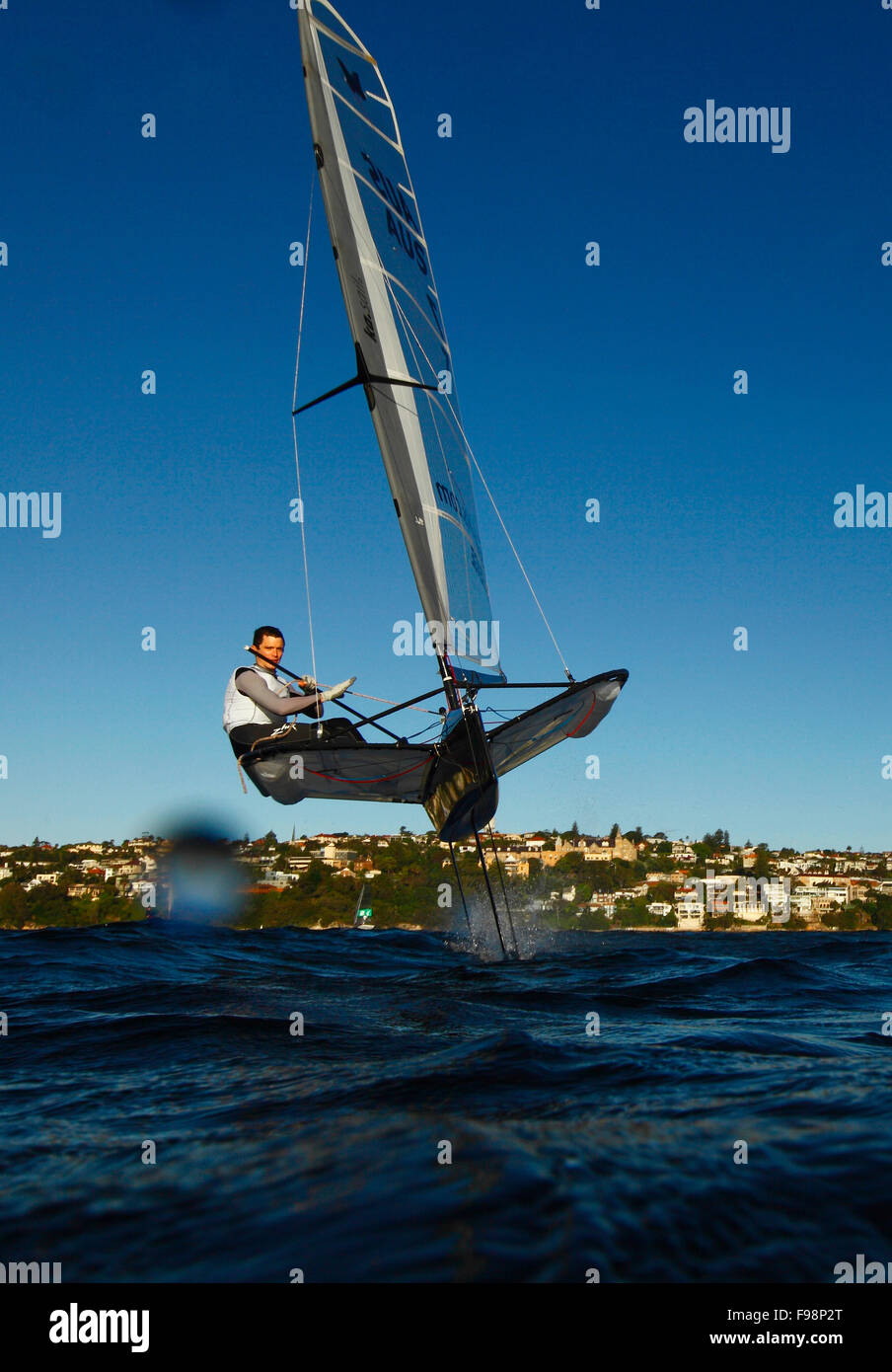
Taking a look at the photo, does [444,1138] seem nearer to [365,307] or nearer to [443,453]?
[365,307]

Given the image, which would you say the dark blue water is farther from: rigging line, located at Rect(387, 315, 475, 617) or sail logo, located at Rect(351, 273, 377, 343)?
sail logo, located at Rect(351, 273, 377, 343)

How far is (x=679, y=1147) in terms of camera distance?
301 cm

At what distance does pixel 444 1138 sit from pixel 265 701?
5.54 metres

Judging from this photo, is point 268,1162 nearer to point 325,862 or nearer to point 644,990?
point 644,990

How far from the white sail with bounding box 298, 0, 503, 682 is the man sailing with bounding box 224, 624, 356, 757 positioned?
170cm

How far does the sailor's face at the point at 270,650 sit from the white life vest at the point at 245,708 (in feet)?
0.26

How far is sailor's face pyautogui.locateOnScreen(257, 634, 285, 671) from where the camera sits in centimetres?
859

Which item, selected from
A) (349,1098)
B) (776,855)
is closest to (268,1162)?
(349,1098)

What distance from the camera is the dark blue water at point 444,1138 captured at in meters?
2.29

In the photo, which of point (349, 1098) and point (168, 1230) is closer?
point (168, 1230)

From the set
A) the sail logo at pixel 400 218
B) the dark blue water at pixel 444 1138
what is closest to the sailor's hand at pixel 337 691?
the dark blue water at pixel 444 1138

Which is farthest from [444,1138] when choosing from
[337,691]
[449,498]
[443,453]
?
[443,453]

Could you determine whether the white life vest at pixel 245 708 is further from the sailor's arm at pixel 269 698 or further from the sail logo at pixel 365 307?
the sail logo at pixel 365 307

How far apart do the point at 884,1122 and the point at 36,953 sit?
9623 millimetres
